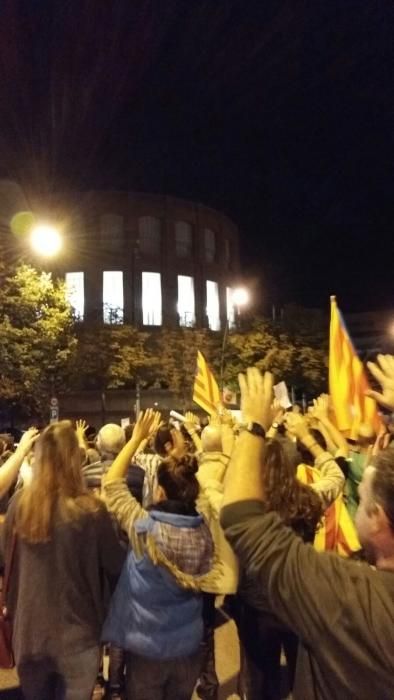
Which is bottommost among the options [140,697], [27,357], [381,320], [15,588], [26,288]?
[140,697]

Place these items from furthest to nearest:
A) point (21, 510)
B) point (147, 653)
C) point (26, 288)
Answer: point (26, 288)
point (21, 510)
point (147, 653)

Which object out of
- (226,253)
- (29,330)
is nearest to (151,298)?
(226,253)

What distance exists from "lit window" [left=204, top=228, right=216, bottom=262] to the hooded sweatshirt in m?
54.7

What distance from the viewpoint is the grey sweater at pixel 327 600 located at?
166cm

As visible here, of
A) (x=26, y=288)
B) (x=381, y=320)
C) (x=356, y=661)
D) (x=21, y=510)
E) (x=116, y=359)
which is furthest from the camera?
(x=381, y=320)

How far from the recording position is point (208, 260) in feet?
189

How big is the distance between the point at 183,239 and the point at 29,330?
110ft

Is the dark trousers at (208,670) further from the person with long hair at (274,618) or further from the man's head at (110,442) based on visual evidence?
the man's head at (110,442)

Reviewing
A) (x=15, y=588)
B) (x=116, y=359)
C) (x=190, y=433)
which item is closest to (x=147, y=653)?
(x=15, y=588)

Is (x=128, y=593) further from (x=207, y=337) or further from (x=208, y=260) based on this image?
(x=208, y=260)

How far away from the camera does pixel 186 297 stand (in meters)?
55.9

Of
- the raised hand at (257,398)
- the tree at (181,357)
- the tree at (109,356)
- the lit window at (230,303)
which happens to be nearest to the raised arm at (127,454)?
the raised hand at (257,398)

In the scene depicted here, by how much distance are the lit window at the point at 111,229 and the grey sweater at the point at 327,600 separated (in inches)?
2019

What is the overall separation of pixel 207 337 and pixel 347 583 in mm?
40008
